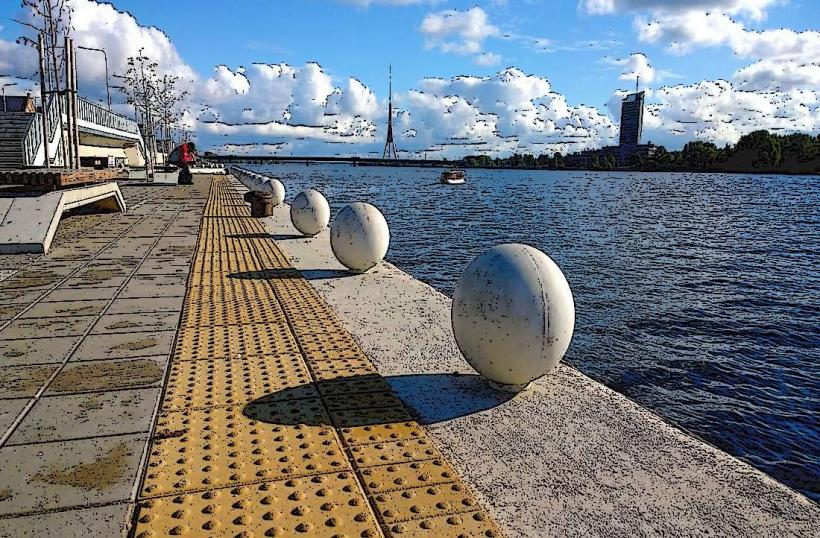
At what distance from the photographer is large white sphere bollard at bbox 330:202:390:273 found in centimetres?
1181

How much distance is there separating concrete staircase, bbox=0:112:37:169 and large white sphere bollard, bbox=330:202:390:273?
80.1ft

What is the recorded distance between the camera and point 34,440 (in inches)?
193

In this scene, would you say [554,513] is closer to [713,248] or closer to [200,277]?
[200,277]

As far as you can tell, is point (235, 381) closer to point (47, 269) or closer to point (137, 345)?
point (137, 345)

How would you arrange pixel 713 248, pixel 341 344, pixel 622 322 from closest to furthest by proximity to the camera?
pixel 341 344, pixel 622 322, pixel 713 248

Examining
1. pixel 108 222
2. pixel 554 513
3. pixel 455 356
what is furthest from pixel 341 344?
pixel 108 222

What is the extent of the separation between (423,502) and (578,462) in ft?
4.30

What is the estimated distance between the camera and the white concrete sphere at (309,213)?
17.4 meters

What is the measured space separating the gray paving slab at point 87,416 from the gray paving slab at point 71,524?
115cm

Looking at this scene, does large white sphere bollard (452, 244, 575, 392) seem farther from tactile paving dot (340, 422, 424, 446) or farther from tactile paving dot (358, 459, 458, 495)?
tactile paving dot (358, 459, 458, 495)

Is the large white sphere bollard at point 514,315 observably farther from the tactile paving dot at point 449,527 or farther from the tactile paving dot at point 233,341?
the tactile paving dot at point 233,341

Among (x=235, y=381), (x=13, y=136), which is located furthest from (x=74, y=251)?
(x=13, y=136)

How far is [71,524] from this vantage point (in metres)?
3.83

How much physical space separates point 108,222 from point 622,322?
1598 cm
